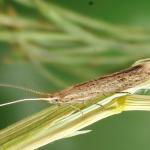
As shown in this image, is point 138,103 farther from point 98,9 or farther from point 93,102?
point 98,9

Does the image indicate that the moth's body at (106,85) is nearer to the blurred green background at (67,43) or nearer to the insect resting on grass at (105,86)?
the insect resting on grass at (105,86)

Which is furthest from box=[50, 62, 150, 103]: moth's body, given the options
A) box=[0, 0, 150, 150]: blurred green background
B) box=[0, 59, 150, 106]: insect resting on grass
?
box=[0, 0, 150, 150]: blurred green background

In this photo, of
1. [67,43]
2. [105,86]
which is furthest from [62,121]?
[67,43]

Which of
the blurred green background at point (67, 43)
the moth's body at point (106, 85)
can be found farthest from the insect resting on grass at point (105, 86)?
the blurred green background at point (67, 43)

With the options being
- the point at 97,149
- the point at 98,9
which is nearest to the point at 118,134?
the point at 97,149

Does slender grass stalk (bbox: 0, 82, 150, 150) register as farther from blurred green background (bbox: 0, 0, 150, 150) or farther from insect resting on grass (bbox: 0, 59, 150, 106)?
blurred green background (bbox: 0, 0, 150, 150)

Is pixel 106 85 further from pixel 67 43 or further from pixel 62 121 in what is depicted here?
pixel 67 43
